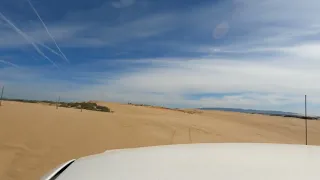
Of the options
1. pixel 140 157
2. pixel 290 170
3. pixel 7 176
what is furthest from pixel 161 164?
pixel 7 176

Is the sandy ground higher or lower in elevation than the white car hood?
lower

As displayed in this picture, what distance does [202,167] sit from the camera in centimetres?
143

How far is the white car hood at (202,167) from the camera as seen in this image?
128 cm

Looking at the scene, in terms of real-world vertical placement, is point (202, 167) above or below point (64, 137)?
above

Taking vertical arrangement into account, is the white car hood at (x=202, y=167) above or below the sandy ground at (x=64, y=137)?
above

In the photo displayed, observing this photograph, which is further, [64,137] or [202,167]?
[64,137]

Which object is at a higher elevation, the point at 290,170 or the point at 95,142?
the point at 290,170

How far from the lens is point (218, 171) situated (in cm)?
135

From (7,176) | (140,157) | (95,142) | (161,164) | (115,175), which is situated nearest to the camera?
(115,175)

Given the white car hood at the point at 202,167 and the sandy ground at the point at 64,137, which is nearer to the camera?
the white car hood at the point at 202,167

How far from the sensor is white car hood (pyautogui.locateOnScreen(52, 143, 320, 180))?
4.19 ft

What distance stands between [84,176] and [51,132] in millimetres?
6433

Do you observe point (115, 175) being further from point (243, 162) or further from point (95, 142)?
point (95, 142)

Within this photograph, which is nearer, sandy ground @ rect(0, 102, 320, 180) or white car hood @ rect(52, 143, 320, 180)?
white car hood @ rect(52, 143, 320, 180)
